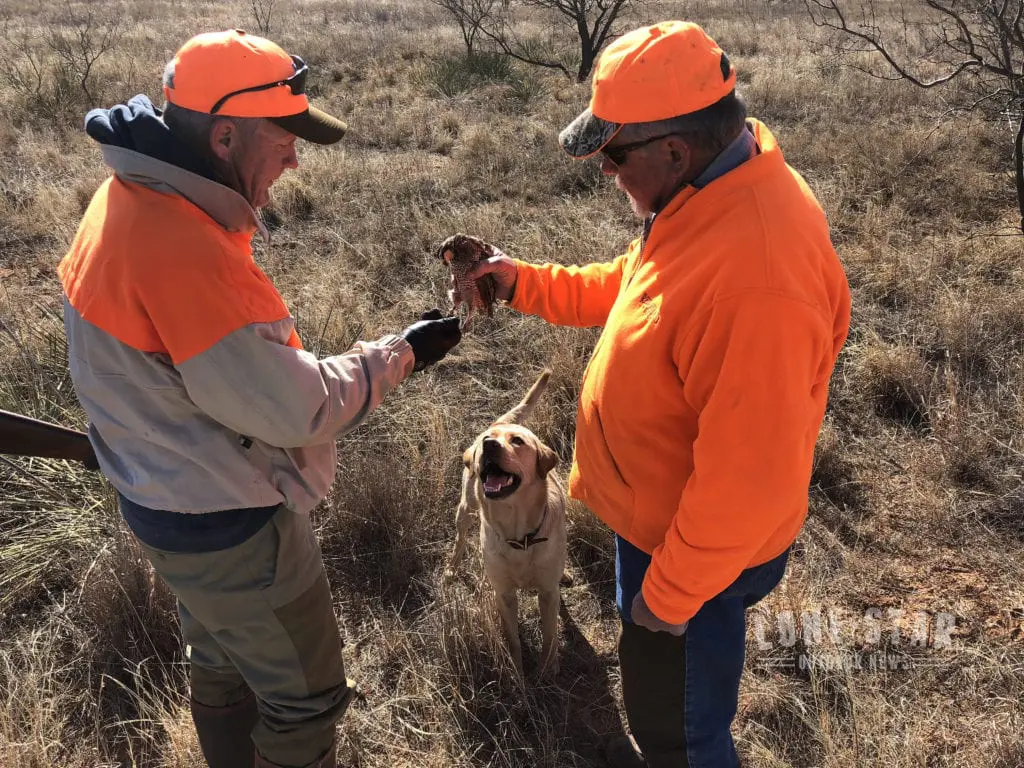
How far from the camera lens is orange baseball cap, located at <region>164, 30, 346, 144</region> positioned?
62.2 inches

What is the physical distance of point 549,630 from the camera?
9.86 ft

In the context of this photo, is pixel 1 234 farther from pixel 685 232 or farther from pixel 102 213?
pixel 685 232

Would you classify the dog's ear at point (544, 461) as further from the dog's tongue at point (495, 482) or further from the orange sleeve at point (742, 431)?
the orange sleeve at point (742, 431)

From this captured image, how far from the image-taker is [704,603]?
181 centimetres

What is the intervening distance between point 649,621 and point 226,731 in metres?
1.48

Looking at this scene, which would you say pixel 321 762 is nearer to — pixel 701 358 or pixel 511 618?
pixel 511 618

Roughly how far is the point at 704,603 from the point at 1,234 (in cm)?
779

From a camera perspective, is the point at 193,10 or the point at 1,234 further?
the point at 193,10

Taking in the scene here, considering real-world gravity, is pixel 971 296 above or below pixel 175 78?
below

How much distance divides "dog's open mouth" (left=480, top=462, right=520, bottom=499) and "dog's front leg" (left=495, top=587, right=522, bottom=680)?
21.9 inches

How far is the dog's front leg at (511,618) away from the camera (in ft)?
9.84

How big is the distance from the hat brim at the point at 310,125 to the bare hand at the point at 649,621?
149 cm

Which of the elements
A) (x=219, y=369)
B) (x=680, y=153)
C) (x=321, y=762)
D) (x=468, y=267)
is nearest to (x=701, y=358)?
(x=680, y=153)

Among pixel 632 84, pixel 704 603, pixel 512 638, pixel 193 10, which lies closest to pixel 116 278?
pixel 632 84
